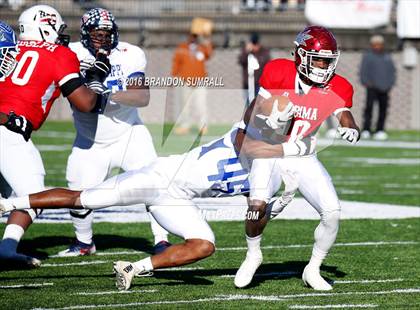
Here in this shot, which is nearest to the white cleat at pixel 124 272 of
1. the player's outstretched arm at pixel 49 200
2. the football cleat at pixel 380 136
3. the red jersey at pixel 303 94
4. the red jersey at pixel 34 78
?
the player's outstretched arm at pixel 49 200

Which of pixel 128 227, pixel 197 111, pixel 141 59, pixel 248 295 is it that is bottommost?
pixel 197 111

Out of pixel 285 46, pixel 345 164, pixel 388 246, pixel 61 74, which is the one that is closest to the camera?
pixel 61 74

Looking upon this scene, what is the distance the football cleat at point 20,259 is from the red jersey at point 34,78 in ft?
2.90

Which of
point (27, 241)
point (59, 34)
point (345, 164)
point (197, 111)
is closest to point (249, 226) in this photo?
point (59, 34)

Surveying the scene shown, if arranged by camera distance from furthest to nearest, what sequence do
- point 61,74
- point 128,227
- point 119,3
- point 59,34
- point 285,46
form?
point 119,3
point 285,46
point 128,227
point 59,34
point 61,74

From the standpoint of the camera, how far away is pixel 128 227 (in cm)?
941

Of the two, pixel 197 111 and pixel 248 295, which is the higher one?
pixel 248 295

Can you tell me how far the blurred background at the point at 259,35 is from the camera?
22.0 meters

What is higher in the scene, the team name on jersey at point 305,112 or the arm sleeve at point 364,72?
the team name on jersey at point 305,112

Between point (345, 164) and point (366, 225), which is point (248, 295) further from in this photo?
point (345, 164)

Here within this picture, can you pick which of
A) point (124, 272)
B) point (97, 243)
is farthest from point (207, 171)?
point (97, 243)

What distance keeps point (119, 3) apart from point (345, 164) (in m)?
10.6

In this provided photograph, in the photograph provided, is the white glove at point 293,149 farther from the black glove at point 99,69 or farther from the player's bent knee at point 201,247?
the black glove at point 99,69

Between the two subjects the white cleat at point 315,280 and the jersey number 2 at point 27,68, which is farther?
the jersey number 2 at point 27,68
